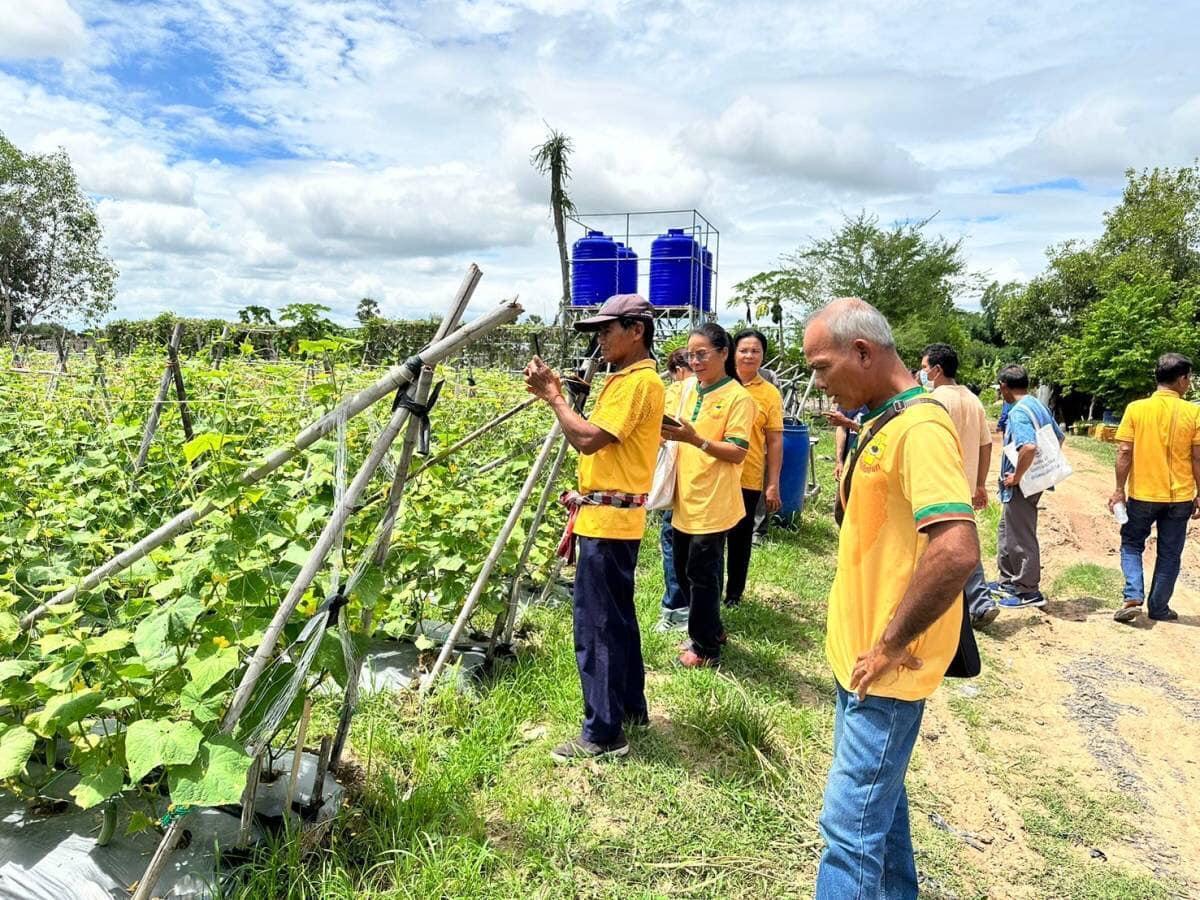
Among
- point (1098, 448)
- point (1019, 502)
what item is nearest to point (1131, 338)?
point (1098, 448)

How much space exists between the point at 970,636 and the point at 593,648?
1411 mm

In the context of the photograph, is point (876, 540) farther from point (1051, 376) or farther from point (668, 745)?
point (1051, 376)

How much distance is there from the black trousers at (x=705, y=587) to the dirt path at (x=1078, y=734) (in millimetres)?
1068

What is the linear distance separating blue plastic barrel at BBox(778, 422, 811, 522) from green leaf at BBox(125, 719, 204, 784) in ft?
18.0

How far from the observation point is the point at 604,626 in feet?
9.35

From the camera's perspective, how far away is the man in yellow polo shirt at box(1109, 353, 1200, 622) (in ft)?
16.1

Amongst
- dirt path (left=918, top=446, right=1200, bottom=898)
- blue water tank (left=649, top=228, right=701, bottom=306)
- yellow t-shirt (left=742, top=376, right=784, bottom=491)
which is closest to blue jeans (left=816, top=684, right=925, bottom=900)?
dirt path (left=918, top=446, right=1200, bottom=898)

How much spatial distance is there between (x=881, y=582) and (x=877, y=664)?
0.60 feet

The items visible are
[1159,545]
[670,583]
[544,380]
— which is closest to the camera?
[544,380]

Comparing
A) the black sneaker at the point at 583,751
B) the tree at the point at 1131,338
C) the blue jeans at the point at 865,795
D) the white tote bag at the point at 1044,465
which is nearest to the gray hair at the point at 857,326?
the blue jeans at the point at 865,795

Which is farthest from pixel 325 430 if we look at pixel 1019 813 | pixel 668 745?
pixel 1019 813

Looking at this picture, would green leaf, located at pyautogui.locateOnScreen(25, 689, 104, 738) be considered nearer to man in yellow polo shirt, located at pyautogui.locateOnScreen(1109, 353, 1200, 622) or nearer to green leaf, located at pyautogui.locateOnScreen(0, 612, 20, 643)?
green leaf, located at pyautogui.locateOnScreen(0, 612, 20, 643)

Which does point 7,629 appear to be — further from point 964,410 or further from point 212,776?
point 964,410

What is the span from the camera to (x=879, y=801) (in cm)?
169
